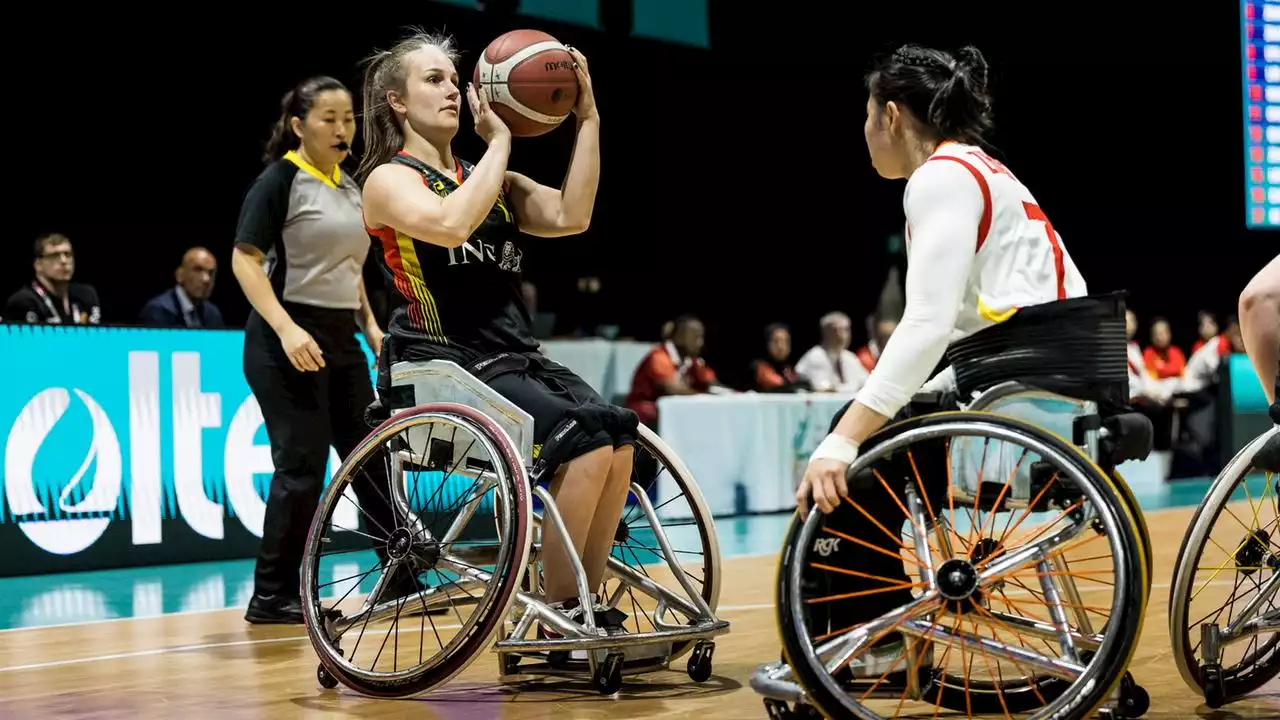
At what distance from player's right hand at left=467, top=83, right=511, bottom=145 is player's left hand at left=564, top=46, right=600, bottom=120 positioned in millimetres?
182

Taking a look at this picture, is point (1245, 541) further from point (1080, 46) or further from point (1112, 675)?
point (1080, 46)

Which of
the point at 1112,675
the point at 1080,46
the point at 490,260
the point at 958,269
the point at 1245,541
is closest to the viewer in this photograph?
the point at 1112,675

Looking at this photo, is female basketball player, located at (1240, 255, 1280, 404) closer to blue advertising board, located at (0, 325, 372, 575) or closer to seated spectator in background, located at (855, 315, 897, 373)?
blue advertising board, located at (0, 325, 372, 575)

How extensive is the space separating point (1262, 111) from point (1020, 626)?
698 centimetres

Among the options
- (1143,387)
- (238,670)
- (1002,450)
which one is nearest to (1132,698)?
(1002,450)

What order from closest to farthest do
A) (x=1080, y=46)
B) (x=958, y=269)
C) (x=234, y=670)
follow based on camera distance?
(x=958, y=269)
(x=234, y=670)
(x=1080, y=46)

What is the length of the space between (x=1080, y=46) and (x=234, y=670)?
12.3 m

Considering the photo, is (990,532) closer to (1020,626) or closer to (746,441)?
(1020,626)

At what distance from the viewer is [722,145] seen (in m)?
14.5

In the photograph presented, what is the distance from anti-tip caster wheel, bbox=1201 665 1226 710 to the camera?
2801 mm

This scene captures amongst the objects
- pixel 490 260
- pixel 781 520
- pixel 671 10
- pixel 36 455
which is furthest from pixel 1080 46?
pixel 490 260

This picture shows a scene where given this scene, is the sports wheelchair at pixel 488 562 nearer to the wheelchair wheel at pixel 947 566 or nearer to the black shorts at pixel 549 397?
the black shorts at pixel 549 397

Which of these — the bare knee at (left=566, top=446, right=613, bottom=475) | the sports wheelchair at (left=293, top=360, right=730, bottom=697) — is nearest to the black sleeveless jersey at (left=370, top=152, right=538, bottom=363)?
the sports wheelchair at (left=293, top=360, right=730, bottom=697)

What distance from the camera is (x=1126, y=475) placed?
11.3m
